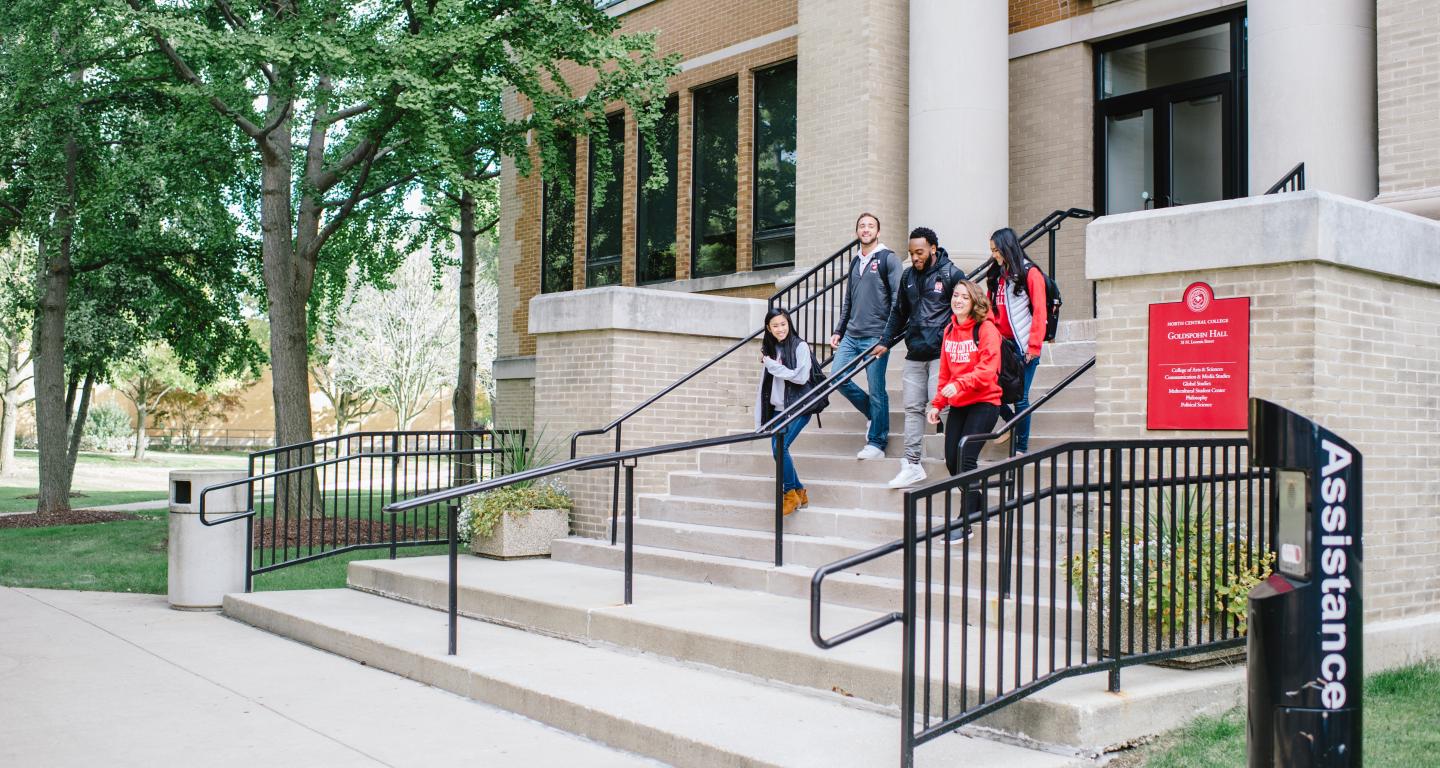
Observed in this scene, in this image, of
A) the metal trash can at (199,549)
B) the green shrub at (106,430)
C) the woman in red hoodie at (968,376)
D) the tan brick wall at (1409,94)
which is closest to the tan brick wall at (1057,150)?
the tan brick wall at (1409,94)

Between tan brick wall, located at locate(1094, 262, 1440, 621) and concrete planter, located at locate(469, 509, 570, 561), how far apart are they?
537 centimetres

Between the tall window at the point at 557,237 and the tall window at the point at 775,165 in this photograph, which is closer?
the tall window at the point at 775,165

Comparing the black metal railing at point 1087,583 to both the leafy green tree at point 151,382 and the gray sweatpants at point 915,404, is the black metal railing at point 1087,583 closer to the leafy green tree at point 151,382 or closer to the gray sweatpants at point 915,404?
the gray sweatpants at point 915,404

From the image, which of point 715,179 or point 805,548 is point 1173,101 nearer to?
point 715,179

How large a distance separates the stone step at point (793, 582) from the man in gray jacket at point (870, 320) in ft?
4.75

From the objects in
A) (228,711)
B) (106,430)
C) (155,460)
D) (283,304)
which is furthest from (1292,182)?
(106,430)

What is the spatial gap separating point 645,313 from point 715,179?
21.8 feet

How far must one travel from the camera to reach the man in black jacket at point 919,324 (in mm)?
8609

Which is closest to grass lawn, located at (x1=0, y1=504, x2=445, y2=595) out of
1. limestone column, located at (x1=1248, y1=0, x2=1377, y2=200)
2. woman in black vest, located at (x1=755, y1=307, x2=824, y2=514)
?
woman in black vest, located at (x1=755, y1=307, x2=824, y2=514)

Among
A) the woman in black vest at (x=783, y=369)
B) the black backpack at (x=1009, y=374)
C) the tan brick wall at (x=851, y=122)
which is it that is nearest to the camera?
the black backpack at (x=1009, y=374)

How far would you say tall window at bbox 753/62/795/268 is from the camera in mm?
16234

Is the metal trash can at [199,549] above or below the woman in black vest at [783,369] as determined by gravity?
below

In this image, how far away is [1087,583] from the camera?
558 cm

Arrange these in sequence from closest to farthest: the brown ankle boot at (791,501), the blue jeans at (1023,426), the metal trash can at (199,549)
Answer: the blue jeans at (1023,426), the brown ankle boot at (791,501), the metal trash can at (199,549)
